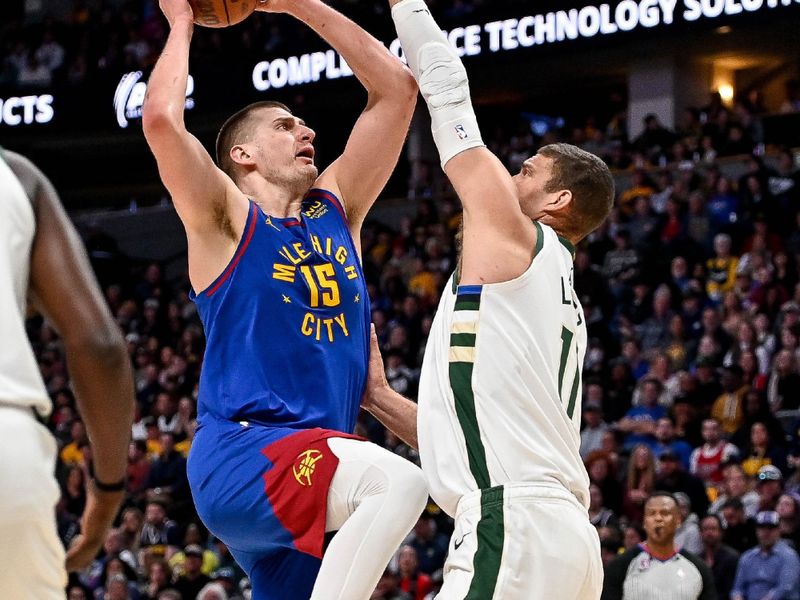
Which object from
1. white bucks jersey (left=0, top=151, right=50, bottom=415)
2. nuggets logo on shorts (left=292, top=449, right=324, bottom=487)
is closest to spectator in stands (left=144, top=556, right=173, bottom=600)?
nuggets logo on shorts (left=292, top=449, right=324, bottom=487)

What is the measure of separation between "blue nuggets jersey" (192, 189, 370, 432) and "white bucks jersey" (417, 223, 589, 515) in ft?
1.46

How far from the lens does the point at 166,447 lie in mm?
14977

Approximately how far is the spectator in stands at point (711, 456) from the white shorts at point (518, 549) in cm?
776

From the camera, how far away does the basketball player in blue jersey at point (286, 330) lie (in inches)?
161

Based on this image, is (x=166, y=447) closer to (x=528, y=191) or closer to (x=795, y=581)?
(x=795, y=581)

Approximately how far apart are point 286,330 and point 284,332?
0.01m

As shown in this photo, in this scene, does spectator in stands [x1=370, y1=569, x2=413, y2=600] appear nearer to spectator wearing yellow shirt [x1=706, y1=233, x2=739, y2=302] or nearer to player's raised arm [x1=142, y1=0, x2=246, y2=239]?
spectator wearing yellow shirt [x1=706, y1=233, x2=739, y2=302]

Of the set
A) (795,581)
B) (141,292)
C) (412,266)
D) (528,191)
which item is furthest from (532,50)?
(528,191)

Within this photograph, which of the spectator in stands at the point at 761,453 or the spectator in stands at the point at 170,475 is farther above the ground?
the spectator in stands at the point at 761,453

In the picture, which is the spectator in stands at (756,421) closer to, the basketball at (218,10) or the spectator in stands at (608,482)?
the spectator in stands at (608,482)

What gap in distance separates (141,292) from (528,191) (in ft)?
55.9

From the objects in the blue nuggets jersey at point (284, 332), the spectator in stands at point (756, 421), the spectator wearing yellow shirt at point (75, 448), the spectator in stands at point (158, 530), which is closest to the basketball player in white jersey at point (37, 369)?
the blue nuggets jersey at point (284, 332)

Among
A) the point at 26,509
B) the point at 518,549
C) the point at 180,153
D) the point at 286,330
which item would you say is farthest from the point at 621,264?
the point at 26,509

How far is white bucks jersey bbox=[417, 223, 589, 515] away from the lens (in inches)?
157
